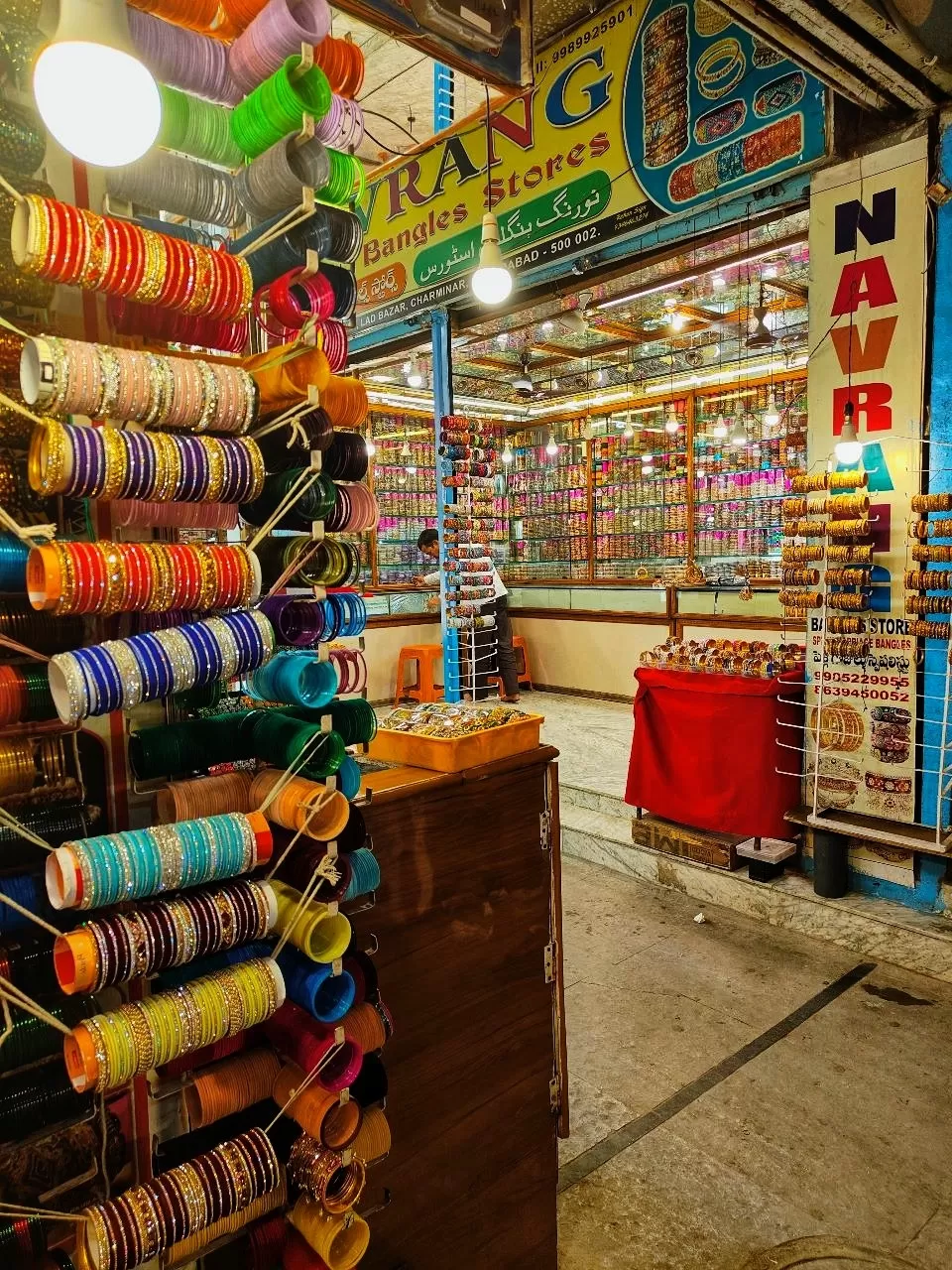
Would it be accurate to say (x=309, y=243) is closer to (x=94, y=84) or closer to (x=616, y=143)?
(x=94, y=84)

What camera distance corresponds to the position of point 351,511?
4.48 feet

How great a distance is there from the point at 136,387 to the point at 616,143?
442cm

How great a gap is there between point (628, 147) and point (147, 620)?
440 centimetres

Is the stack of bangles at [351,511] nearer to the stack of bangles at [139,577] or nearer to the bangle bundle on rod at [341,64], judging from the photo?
the stack of bangles at [139,577]

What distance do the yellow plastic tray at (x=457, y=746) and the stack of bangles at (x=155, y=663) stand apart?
0.72m

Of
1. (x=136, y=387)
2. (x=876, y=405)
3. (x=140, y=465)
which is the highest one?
(x=876, y=405)

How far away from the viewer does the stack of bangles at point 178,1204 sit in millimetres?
1059

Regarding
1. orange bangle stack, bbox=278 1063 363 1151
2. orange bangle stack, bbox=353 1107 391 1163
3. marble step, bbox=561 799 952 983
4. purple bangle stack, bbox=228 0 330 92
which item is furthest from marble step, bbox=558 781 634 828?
purple bangle stack, bbox=228 0 330 92

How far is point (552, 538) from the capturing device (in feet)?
35.2

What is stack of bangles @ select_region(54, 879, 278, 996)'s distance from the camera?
40.3 inches

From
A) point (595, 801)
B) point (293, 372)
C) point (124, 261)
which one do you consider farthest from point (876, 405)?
point (124, 261)

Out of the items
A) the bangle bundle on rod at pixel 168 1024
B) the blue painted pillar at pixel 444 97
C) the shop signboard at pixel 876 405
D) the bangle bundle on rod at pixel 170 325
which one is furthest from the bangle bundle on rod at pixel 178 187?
the shop signboard at pixel 876 405

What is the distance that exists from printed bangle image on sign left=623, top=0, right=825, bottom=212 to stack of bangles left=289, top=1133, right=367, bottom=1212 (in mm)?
4171

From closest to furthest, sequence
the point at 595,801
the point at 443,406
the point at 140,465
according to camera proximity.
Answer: the point at 140,465 → the point at 595,801 → the point at 443,406
